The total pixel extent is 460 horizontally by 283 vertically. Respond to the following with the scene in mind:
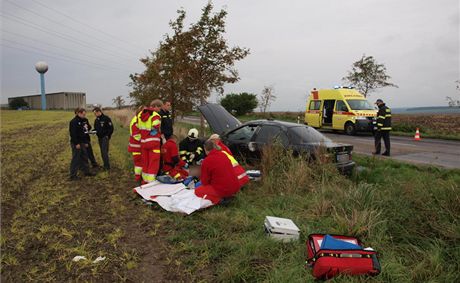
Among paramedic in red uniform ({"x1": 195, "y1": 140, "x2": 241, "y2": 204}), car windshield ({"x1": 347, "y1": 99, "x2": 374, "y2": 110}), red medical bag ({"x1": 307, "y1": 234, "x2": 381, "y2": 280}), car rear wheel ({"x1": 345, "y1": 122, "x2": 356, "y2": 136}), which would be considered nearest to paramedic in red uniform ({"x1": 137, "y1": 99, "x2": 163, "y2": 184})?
paramedic in red uniform ({"x1": 195, "y1": 140, "x2": 241, "y2": 204})

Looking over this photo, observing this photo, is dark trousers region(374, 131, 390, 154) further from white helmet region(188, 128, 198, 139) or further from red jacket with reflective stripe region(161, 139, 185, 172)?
red jacket with reflective stripe region(161, 139, 185, 172)

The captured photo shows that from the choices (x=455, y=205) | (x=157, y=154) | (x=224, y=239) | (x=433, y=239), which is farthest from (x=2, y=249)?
(x=455, y=205)

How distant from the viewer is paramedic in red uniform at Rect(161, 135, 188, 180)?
666cm

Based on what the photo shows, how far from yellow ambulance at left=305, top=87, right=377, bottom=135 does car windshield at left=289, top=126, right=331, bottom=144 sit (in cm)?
1064

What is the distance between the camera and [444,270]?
320 centimetres

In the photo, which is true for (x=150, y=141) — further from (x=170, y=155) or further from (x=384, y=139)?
(x=384, y=139)

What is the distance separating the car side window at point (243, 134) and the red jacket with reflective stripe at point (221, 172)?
8.92 ft

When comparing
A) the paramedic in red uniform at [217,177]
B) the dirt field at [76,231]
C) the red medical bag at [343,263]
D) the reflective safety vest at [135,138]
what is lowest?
the dirt field at [76,231]

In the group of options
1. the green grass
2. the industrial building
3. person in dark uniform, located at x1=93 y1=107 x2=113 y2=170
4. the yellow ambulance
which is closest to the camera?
the green grass

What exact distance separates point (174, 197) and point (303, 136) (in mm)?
3180

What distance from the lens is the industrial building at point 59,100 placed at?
302 feet

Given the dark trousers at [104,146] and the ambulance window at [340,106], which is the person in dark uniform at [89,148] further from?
the ambulance window at [340,106]

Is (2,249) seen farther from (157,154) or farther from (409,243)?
(409,243)

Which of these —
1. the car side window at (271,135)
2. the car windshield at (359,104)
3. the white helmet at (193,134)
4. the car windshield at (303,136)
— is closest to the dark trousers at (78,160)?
the white helmet at (193,134)
